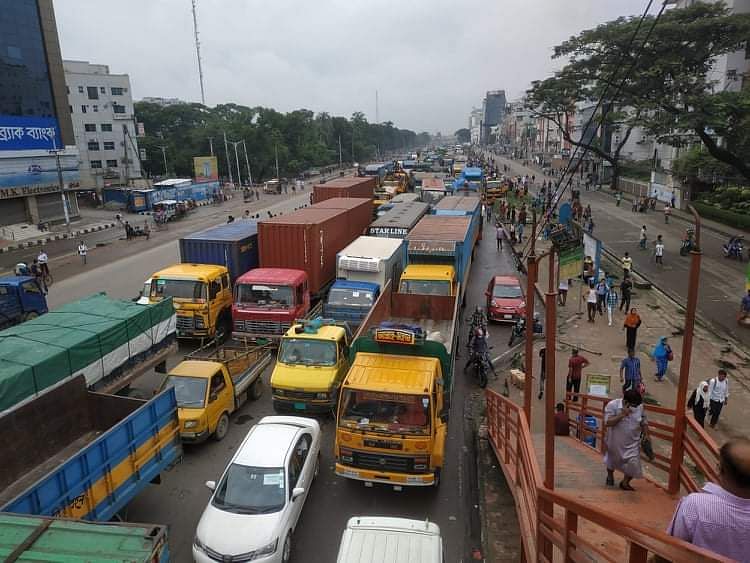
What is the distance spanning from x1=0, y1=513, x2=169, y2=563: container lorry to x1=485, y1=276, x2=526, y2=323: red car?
45.2 ft

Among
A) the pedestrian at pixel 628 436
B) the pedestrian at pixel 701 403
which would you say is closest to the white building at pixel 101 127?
the pedestrian at pixel 701 403

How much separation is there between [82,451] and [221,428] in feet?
13.9

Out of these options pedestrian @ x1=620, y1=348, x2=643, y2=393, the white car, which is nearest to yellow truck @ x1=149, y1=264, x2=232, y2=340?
the white car

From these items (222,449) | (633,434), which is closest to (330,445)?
(222,449)

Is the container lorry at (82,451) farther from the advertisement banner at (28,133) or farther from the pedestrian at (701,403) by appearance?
the advertisement banner at (28,133)

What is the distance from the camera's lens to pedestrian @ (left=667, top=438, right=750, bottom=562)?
9.46ft

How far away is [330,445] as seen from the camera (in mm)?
10516

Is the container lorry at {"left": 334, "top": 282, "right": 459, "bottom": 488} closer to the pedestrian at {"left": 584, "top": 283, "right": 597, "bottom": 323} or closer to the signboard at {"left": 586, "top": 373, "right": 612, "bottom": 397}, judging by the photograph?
the signboard at {"left": 586, "top": 373, "right": 612, "bottom": 397}

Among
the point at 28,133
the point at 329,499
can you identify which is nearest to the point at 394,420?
the point at 329,499

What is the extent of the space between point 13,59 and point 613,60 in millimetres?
43630

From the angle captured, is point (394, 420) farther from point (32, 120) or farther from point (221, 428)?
point (32, 120)

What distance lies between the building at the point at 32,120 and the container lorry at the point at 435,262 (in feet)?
109

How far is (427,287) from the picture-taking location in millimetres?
15953

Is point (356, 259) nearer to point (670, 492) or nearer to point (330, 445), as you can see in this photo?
point (330, 445)
